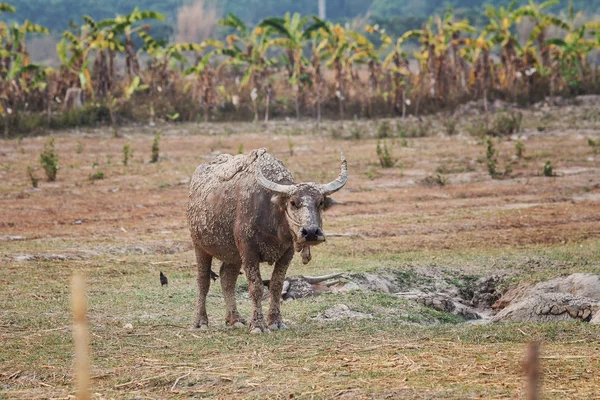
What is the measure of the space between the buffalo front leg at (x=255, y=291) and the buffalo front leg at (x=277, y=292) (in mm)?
87

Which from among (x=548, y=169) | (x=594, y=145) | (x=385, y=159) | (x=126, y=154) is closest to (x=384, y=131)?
(x=385, y=159)

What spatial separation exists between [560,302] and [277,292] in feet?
8.42

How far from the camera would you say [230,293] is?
355 inches

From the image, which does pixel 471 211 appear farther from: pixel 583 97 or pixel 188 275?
pixel 583 97

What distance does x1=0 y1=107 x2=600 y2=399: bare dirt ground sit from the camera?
6.46 m

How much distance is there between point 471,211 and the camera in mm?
16344

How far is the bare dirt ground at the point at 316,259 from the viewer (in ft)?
21.2

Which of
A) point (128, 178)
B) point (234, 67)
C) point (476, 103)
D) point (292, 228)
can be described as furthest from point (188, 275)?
point (234, 67)

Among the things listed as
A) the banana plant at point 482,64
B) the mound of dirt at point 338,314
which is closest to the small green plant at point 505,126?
the banana plant at point 482,64

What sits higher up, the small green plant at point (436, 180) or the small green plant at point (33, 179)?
the small green plant at point (33, 179)

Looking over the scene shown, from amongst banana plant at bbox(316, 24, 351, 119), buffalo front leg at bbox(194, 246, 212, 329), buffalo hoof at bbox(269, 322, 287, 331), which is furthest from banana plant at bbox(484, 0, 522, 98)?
buffalo hoof at bbox(269, 322, 287, 331)

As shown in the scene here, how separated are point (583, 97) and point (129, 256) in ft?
66.9

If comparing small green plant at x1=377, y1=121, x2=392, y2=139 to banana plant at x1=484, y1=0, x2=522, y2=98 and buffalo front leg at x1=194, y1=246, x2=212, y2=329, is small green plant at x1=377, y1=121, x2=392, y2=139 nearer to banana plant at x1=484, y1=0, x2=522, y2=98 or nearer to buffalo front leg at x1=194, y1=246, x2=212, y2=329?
banana plant at x1=484, y1=0, x2=522, y2=98

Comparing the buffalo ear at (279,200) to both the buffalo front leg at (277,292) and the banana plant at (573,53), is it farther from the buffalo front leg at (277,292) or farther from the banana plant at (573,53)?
the banana plant at (573,53)
